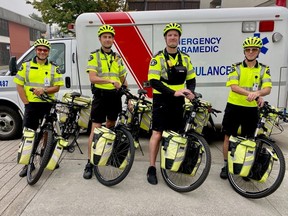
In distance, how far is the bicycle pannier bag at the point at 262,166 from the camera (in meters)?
3.25

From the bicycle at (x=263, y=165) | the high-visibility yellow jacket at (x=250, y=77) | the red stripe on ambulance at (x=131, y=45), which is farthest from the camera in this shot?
the red stripe on ambulance at (x=131, y=45)

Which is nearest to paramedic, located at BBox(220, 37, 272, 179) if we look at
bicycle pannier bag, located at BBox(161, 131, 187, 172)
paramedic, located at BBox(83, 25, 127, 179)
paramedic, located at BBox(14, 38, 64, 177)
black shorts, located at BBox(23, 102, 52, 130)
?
bicycle pannier bag, located at BBox(161, 131, 187, 172)

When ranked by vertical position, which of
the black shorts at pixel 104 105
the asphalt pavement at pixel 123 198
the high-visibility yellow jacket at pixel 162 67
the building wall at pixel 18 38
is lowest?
the asphalt pavement at pixel 123 198

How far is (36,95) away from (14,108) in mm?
2308

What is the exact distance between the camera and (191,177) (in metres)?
3.56

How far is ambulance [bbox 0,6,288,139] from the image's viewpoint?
4.78 m

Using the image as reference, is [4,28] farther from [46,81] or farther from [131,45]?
[46,81]

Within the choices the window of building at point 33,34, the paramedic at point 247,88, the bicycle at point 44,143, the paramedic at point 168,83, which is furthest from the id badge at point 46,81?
the window of building at point 33,34

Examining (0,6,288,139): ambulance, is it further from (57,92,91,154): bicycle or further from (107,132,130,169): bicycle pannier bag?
(107,132,130,169): bicycle pannier bag

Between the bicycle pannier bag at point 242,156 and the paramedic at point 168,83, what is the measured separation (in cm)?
75

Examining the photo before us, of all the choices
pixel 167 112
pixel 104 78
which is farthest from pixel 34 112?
pixel 167 112

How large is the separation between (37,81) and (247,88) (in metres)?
2.78

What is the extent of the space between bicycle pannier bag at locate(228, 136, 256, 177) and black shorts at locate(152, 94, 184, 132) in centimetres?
75

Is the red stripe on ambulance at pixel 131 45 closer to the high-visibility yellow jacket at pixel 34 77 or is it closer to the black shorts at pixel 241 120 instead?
the high-visibility yellow jacket at pixel 34 77
